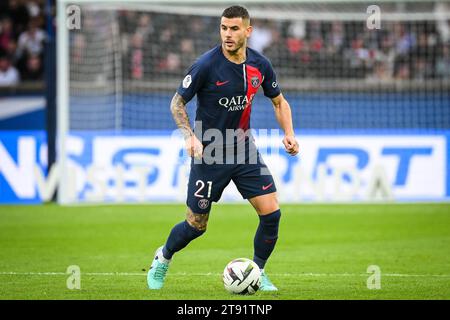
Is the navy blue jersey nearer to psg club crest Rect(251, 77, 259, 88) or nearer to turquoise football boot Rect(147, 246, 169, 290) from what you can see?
psg club crest Rect(251, 77, 259, 88)

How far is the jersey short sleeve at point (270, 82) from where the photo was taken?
350 inches

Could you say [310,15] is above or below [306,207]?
above

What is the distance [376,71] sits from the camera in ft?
71.3

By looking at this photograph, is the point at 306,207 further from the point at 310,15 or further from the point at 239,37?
the point at 239,37

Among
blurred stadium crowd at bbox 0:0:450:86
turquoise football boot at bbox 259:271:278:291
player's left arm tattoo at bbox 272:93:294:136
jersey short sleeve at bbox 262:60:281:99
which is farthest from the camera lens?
blurred stadium crowd at bbox 0:0:450:86

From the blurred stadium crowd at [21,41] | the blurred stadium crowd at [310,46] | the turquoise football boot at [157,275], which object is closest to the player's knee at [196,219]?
the turquoise football boot at [157,275]

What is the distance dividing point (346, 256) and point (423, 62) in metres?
11.3

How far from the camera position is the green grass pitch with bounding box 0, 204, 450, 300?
8789 mm

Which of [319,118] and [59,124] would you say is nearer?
[59,124]

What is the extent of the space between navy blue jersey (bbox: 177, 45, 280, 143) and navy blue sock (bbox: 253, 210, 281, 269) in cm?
85

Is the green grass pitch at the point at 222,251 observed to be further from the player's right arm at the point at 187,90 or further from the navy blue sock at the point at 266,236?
the player's right arm at the point at 187,90

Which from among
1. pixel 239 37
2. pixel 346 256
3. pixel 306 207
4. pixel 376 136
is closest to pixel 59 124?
pixel 306 207

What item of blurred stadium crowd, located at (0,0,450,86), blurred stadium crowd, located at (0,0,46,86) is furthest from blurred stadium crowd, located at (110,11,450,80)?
blurred stadium crowd, located at (0,0,46,86)

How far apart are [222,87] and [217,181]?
839 millimetres
